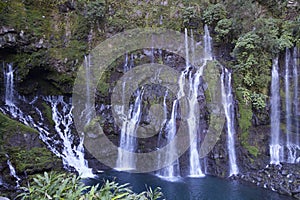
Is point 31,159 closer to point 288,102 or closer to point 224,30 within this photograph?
point 224,30

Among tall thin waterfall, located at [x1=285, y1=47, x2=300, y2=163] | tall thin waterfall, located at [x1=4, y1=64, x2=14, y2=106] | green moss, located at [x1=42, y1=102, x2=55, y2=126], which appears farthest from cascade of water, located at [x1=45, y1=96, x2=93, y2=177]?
tall thin waterfall, located at [x1=285, y1=47, x2=300, y2=163]

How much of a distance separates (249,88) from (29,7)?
37.9 ft

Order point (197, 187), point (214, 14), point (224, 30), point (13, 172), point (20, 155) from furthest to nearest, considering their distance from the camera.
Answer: point (214, 14) → point (224, 30) → point (197, 187) → point (20, 155) → point (13, 172)

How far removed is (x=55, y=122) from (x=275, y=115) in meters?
10.3

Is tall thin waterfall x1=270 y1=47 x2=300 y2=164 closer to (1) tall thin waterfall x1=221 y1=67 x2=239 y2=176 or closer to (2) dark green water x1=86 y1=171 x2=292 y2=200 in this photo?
(1) tall thin waterfall x1=221 y1=67 x2=239 y2=176

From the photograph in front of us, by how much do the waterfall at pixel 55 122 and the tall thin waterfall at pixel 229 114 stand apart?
239 inches

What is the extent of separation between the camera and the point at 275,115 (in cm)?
1279

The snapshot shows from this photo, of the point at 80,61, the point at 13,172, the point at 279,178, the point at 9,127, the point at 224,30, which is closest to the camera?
the point at 13,172

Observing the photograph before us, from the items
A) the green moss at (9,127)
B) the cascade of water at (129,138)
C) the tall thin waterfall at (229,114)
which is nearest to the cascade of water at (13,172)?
the green moss at (9,127)

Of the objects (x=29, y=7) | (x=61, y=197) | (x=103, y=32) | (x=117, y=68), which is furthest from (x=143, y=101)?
(x=61, y=197)

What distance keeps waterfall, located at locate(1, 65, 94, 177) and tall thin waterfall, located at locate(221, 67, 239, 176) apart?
19.9 feet

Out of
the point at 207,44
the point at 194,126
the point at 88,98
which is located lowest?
the point at 194,126

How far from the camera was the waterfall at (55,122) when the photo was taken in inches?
453

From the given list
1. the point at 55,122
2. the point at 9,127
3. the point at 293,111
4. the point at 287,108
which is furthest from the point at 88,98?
the point at 293,111
